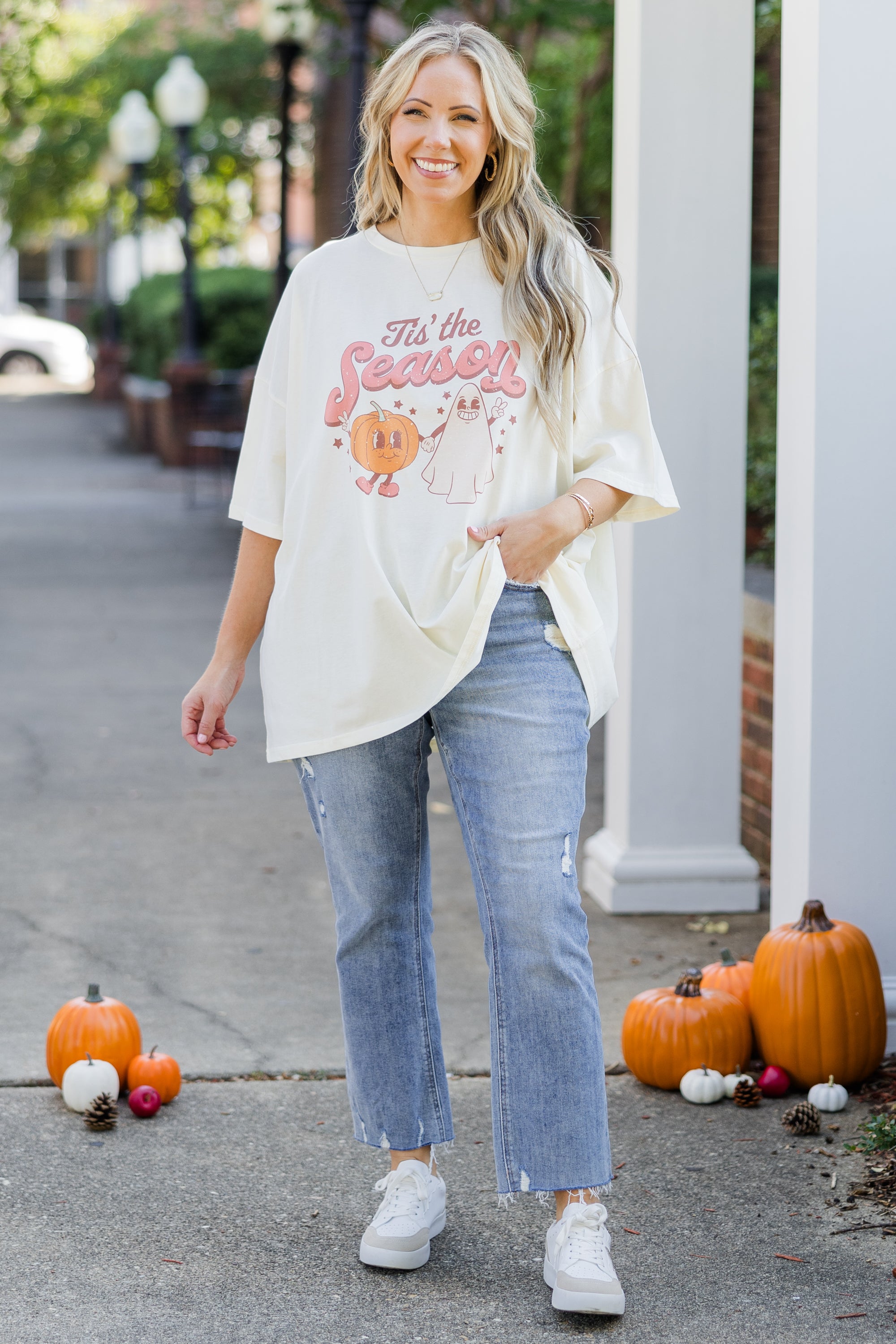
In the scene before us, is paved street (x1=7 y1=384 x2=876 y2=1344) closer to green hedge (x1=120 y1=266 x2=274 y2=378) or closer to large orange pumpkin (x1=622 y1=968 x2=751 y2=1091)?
large orange pumpkin (x1=622 y1=968 x2=751 y2=1091)

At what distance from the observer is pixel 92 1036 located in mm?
3479

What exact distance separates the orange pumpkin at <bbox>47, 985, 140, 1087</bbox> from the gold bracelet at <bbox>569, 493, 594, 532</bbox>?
1.61 m

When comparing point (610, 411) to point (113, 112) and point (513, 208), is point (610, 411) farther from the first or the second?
point (113, 112)

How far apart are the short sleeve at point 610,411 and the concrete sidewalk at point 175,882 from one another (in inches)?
64.5

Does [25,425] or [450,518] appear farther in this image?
[25,425]

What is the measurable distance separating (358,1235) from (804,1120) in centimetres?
96

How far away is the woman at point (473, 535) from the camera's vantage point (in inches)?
97.1

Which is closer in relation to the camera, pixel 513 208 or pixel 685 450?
pixel 513 208

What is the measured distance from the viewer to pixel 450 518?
8.11ft

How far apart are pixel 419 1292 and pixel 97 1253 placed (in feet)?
1.88

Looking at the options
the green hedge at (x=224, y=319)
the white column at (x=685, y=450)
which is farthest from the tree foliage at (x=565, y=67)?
the green hedge at (x=224, y=319)

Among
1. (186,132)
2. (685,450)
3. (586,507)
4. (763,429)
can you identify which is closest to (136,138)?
(186,132)

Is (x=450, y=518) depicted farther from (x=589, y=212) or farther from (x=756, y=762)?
(x=589, y=212)

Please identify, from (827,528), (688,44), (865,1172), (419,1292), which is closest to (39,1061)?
(419,1292)
